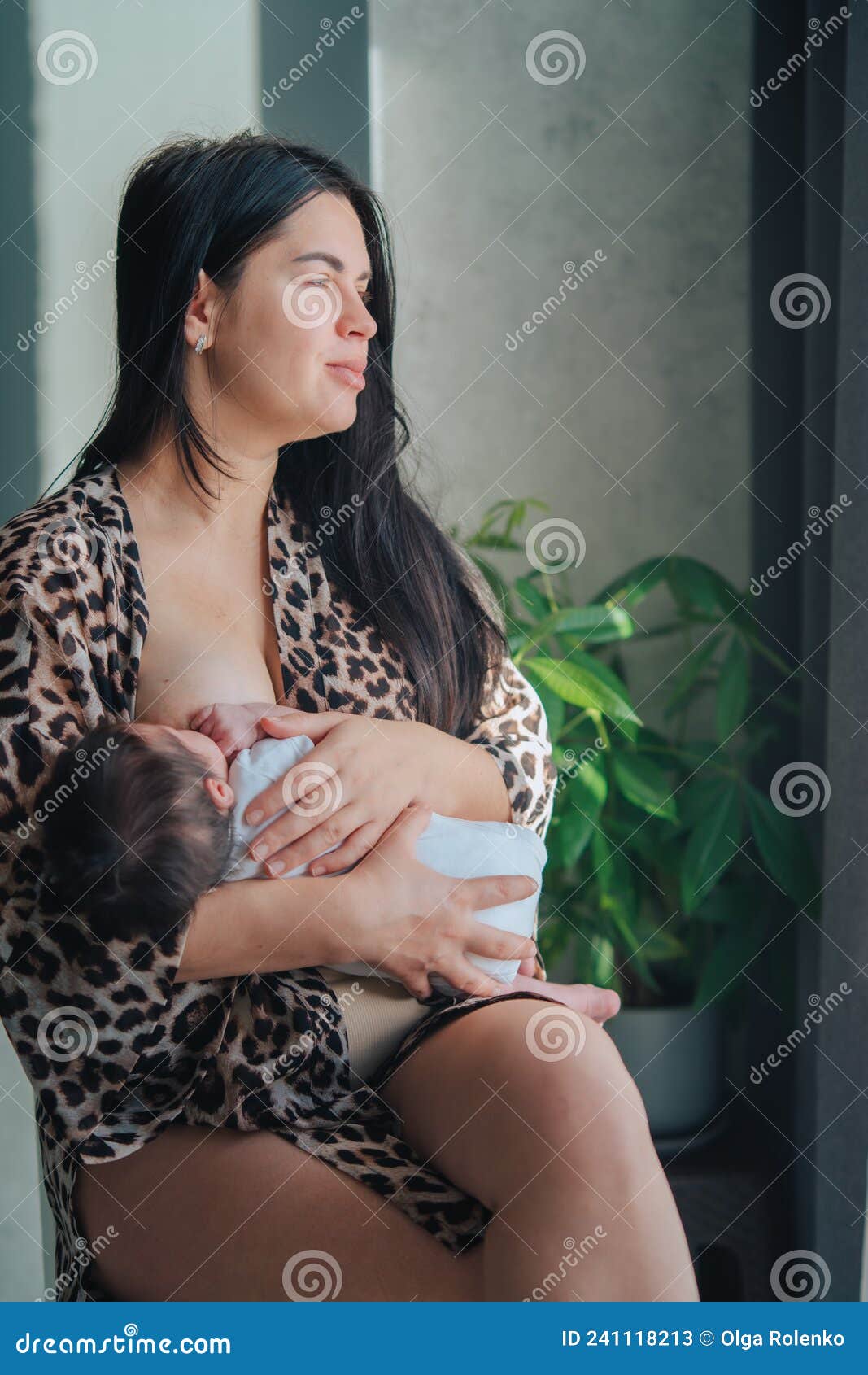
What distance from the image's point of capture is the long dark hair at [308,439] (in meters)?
1.25

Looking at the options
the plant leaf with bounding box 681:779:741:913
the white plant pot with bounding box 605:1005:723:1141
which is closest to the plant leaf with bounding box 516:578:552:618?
the plant leaf with bounding box 681:779:741:913

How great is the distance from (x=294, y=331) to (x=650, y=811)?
1.03 metres

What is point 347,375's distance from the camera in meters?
1.28

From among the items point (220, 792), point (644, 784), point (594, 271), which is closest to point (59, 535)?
point (220, 792)

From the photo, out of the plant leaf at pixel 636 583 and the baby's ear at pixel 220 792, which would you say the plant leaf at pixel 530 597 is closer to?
the plant leaf at pixel 636 583

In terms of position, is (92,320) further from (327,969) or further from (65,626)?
(327,969)

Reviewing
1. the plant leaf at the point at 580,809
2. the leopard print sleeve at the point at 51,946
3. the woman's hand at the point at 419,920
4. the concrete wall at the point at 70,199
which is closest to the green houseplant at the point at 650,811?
the plant leaf at the point at 580,809

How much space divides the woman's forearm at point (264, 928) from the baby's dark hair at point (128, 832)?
0.03 m

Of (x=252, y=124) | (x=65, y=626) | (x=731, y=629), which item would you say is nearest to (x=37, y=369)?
(x=252, y=124)

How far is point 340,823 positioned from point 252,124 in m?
1.31

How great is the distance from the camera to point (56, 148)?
5.91ft

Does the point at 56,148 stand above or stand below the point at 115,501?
above

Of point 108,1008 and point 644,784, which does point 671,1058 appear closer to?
point 644,784

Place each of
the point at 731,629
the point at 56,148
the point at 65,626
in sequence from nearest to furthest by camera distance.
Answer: the point at 65,626 < the point at 56,148 < the point at 731,629
